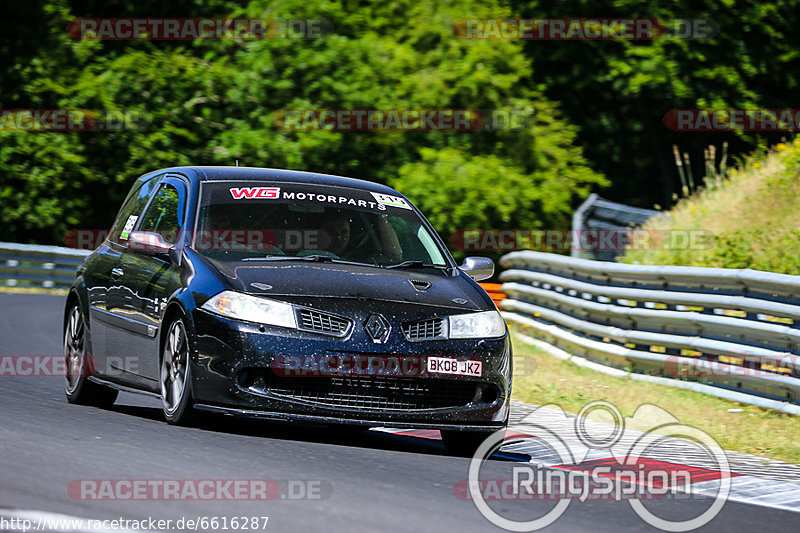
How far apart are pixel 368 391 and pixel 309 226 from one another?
1.52m

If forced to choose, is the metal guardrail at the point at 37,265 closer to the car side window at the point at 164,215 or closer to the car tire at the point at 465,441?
the car side window at the point at 164,215

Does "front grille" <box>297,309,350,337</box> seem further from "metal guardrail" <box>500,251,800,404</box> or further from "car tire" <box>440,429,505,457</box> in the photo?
"metal guardrail" <box>500,251,800,404</box>

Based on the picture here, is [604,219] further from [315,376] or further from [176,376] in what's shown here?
[315,376]

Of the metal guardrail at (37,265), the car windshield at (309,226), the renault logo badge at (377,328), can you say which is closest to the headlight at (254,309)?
the renault logo badge at (377,328)

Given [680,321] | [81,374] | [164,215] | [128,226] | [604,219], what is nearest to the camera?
[164,215]

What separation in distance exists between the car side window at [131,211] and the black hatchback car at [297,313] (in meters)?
0.21

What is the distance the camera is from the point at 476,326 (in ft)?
28.2

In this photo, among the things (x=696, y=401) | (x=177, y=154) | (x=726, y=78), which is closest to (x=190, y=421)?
(x=696, y=401)

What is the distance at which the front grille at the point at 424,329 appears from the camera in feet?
27.2

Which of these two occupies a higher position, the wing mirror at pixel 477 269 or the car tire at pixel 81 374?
the wing mirror at pixel 477 269

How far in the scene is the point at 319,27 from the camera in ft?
98.6

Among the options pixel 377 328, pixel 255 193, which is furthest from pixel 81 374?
pixel 377 328

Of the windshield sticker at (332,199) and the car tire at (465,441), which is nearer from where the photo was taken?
the car tire at (465,441)

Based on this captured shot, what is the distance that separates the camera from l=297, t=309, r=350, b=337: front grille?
8117 millimetres
